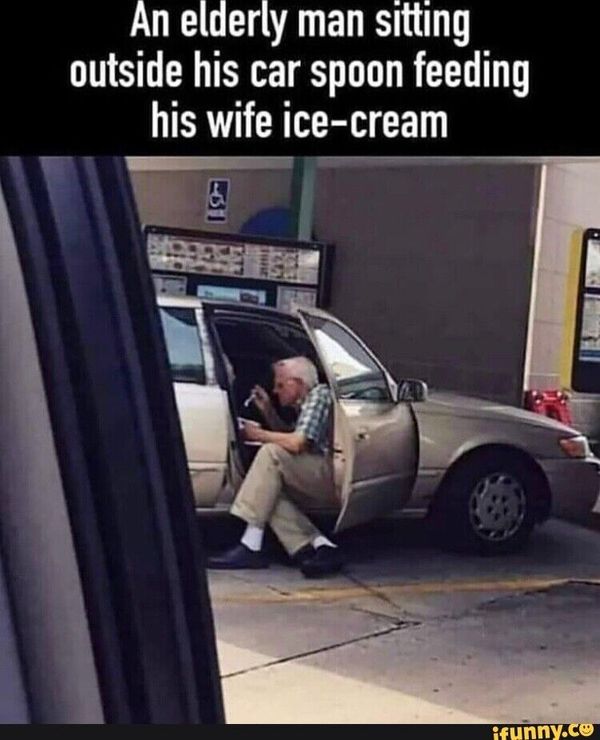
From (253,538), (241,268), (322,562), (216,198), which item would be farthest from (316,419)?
(241,268)

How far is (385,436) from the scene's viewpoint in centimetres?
285

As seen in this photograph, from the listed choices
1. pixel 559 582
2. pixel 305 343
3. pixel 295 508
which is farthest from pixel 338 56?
pixel 559 582

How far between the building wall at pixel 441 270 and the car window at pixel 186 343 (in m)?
0.28

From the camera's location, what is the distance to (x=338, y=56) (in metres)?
1.26

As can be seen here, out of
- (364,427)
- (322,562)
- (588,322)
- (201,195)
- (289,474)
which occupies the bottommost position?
(322,562)

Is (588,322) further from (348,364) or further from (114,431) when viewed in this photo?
(114,431)

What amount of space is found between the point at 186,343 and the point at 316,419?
0.44m

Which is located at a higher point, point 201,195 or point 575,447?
point 201,195

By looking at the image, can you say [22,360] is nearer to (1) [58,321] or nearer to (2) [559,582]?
(1) [58,321]

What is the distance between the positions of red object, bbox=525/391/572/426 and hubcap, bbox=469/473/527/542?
0.26 meters

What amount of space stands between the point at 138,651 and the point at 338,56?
31.4 inches

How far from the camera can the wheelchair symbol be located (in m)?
2.73

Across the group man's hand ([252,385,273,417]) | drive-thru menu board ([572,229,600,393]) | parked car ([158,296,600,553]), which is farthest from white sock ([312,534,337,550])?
drive-thru menu board ([572,229,600,393])

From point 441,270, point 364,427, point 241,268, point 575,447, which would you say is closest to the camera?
point 364,427
